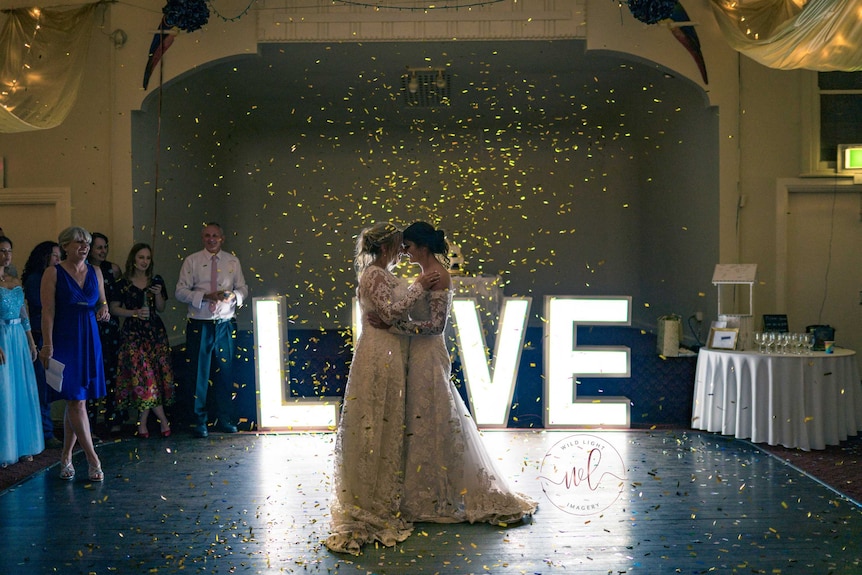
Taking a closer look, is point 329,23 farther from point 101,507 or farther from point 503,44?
point 101,507

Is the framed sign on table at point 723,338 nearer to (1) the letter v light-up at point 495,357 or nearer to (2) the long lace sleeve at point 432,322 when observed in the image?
(1) the letter v light-up at point 495,357

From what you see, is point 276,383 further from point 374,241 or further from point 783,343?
point 783,343

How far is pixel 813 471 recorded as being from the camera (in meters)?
5.39

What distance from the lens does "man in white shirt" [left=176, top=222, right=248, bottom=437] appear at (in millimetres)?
6559

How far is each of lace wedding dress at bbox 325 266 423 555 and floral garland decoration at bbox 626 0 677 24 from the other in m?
4.00

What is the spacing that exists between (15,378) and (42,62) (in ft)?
8.76

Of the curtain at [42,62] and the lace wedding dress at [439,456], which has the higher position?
the curtain at [42,62]

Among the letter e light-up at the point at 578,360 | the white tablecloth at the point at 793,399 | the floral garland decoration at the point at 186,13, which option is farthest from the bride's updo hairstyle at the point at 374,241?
the floral garland decoration at the point at 186,13

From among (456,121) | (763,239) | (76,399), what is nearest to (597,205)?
(456,121)

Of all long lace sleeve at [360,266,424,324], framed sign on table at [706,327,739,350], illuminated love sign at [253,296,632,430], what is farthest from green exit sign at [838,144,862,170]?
long lace sleeve at [360,266,424,324]

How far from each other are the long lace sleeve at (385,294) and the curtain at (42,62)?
9.20 ft

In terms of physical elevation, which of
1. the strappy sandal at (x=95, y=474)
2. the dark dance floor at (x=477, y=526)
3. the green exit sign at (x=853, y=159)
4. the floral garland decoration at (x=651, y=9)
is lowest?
the dark dance floor at (x=477, y=526)

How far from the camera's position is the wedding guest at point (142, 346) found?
647 cm

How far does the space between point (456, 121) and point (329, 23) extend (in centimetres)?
492
